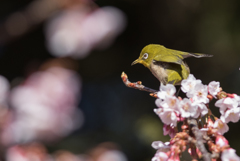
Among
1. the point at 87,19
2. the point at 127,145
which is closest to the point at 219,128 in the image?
the point at 87,19

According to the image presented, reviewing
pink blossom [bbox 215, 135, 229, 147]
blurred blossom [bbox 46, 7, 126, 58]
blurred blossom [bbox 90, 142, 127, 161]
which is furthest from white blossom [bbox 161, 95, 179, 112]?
blurred blossom [bbox 46, 7, 126, 58]

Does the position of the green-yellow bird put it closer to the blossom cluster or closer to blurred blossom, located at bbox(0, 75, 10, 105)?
the blossom cluster

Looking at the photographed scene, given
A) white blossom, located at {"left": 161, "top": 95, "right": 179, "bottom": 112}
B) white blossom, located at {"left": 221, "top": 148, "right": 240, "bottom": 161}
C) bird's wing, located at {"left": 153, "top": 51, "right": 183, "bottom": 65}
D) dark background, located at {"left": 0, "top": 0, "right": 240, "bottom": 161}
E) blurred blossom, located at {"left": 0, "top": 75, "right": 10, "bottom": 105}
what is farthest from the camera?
dark background, located at {"left": 0, "top": 0, "right": 240, "bottom": 161}

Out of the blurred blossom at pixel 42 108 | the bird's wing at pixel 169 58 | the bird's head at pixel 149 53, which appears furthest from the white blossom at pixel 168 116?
the blurred blossom at pixel 42 108

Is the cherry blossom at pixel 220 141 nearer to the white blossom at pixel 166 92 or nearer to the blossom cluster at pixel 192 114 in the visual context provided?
Answer: the blossom cluster at pixel 192 114

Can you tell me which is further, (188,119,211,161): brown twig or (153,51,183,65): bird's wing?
(153,51,183,65): bird's wing
